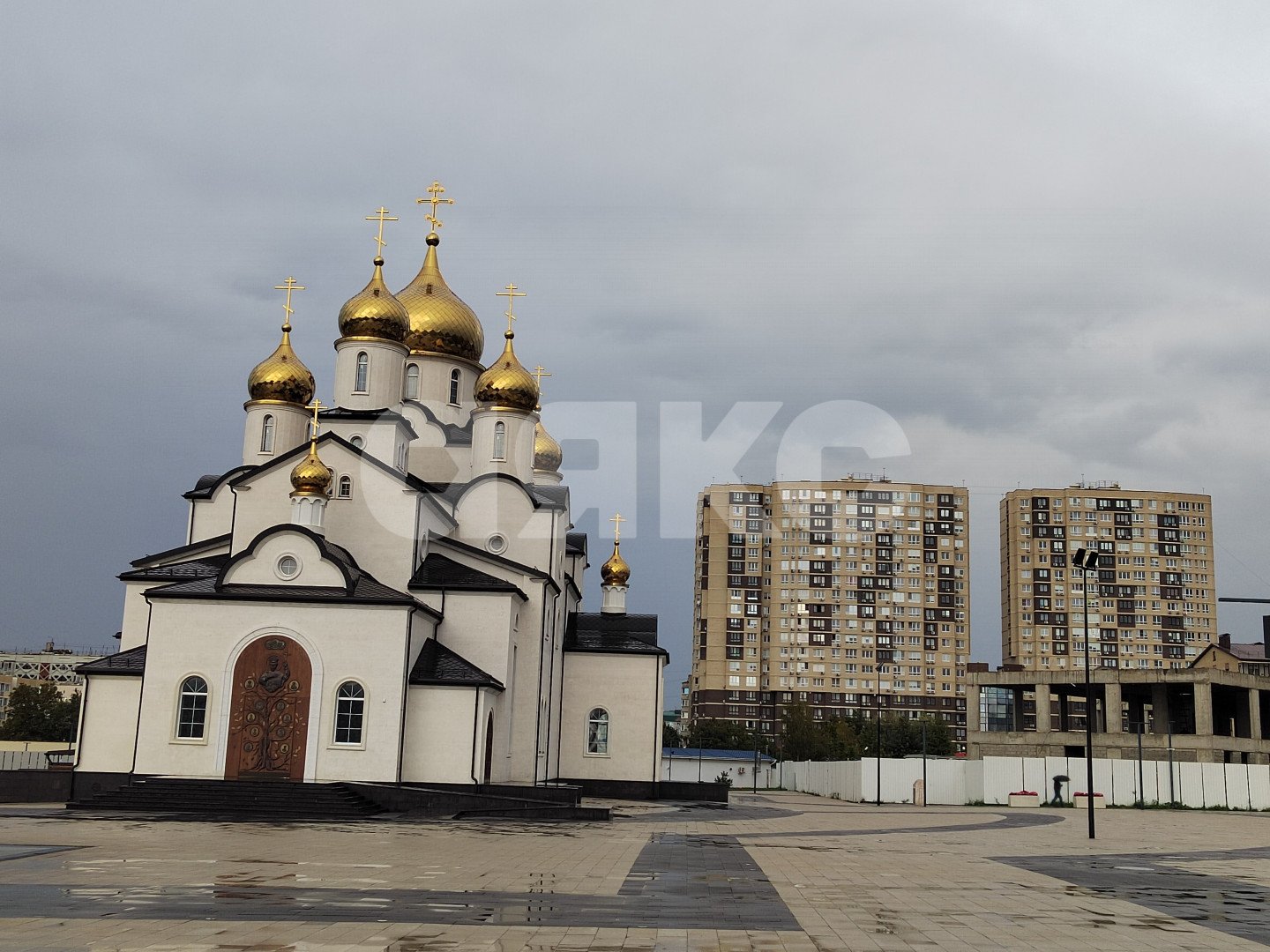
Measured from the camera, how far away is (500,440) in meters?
35.3

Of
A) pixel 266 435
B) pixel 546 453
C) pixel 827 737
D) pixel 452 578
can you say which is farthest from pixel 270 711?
pixel 827 737

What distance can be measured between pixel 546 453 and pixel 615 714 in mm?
10586

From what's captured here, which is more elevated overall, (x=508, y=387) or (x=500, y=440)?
(x=508, y=387)

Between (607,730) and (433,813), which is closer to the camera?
(433,813)

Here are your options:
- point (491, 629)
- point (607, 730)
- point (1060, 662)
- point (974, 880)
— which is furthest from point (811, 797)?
point (1060, 662)

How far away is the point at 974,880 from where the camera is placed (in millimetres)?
14781

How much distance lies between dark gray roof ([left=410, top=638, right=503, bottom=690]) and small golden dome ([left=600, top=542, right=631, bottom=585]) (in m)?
12.2

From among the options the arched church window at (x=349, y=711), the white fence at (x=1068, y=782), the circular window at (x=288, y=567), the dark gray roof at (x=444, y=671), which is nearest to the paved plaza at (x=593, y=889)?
the arched church window at (x=349, y=711)

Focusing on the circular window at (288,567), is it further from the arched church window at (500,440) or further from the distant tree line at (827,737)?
the distant tree line at (827,737)

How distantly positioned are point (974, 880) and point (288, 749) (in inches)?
628

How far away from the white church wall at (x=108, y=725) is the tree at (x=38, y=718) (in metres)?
37.3

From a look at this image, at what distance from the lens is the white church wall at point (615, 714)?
36.7 metres

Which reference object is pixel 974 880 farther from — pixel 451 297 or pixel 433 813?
Answer: pixel 451 297

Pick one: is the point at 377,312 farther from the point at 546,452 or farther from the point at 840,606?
the point at 840,606
